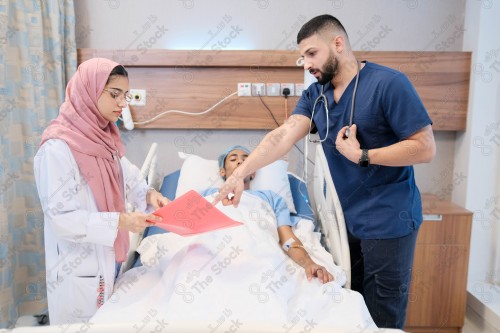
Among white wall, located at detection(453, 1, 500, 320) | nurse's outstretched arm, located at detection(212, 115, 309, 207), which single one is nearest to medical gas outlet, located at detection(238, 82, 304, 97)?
nurse's outstretched arm, located at detection(212, 115, 309, 207)

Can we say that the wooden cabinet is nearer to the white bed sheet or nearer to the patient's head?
the white bed sheet

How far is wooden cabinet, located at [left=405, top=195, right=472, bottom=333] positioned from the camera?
2432mm

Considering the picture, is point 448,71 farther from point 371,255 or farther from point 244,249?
point 244,249

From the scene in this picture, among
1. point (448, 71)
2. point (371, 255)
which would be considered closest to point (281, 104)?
point (448, 71)

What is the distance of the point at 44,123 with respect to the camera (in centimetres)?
242

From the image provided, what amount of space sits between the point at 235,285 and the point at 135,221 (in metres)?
0.43

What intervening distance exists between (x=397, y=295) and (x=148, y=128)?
203cm

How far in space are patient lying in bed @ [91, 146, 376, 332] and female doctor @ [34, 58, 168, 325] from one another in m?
0.14

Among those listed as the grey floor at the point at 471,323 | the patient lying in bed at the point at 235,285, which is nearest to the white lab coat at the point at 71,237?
the patient lying in bed at the point at 235,285

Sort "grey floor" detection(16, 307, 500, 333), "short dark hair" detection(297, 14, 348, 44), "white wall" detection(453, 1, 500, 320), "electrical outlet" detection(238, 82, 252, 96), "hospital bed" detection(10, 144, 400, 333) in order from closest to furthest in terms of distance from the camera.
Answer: "hospital bed" detection(10, 144, 400, 333), "short dark hair" detection(297, 14, 348, 44), "grey floor" detection(16, 307, 500, 333), "white wall" detection(453, 1, 500, 320), "electrical outlet" detection(238, 82, 252, 96)

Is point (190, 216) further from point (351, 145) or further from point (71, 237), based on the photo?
point (351, 145)

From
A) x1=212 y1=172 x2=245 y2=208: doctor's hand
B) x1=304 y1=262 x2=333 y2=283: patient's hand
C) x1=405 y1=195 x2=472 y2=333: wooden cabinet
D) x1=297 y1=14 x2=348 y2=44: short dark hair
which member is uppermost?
x1=297 y1=14 x2=348 y2=44: short dark hair

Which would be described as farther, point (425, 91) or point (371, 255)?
point (425, 91)

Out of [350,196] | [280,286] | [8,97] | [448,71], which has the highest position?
[448,71]
